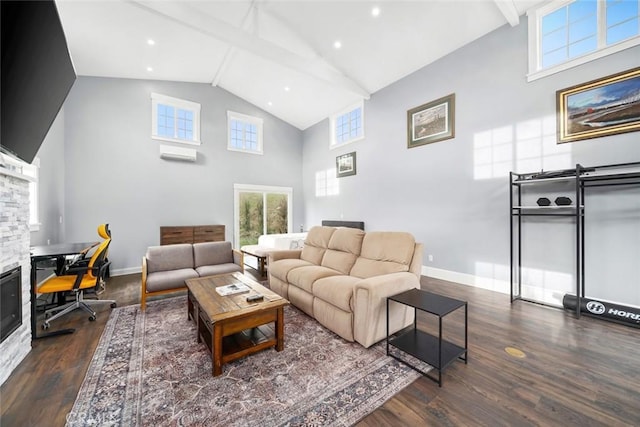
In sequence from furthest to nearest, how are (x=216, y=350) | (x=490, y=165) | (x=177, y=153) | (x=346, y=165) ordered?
(x=346, y=165)
(x=177, y=153)
(x=490, y=165)
(x=216, y=350)

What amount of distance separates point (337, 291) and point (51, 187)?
5315 millimetres

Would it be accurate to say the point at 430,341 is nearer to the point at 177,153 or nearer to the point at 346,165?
the point at 346,165

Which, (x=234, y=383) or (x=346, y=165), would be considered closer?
(x=234, y=383)

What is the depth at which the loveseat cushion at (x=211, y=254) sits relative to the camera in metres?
3.93

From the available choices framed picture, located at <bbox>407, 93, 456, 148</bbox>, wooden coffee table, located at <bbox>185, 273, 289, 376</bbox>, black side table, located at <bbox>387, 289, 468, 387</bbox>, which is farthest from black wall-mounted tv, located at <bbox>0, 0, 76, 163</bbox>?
framed picture, located at <bbox>407, 93, 456, 148</bbox>

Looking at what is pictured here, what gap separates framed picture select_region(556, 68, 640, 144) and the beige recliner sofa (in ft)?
8.57

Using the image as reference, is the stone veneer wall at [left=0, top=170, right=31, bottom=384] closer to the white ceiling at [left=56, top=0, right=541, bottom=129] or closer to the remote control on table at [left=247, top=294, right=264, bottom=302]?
the remote control on table at [left=247, top=294, right=264, bottom=302]

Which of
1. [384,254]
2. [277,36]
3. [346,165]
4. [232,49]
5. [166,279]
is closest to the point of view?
[384,254]

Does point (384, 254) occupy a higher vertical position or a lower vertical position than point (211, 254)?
higher

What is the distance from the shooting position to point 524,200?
3.61 meters

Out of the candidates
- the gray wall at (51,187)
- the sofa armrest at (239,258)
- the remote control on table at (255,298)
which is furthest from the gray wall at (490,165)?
the gray wall at (51,187)

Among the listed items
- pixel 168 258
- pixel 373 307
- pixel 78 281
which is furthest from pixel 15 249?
pixel 373 307

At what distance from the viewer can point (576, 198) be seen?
2.83m

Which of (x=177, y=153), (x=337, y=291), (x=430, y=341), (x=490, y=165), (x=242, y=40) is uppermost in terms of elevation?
(x=242, y=40)
